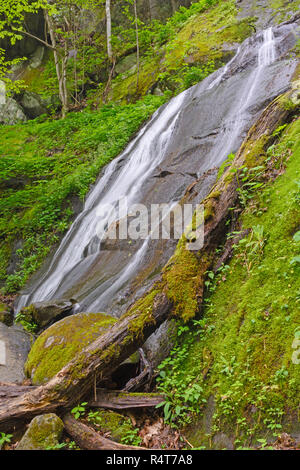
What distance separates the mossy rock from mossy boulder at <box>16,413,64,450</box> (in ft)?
1.18

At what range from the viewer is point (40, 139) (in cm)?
1547

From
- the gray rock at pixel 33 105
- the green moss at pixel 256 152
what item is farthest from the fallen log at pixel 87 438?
the gray rock at pixel 33 105

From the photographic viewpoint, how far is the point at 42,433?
299 centimetres

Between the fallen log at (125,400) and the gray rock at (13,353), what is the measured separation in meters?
1.54

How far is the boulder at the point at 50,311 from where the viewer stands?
629cm

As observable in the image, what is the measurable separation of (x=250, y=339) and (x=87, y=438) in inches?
63.0

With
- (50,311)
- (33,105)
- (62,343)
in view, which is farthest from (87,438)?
(33,105)

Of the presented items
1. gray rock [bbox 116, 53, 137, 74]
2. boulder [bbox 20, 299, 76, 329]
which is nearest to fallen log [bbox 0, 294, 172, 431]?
boulder [bbox 20, 299, 76, 329]

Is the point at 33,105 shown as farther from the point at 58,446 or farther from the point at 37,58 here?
the point at 58,446

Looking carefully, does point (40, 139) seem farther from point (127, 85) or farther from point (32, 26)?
point (32, 26)

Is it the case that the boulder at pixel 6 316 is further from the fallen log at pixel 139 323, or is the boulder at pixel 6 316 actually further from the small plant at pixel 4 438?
the small plant at pixel 4 438

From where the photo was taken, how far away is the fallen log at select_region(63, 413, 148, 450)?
2910mm

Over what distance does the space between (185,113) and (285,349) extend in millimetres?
8360

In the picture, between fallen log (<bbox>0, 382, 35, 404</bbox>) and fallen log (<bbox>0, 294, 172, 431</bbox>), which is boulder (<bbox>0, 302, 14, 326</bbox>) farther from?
fallen log (<bbox>0, 294, 172, 431</bbox>)
